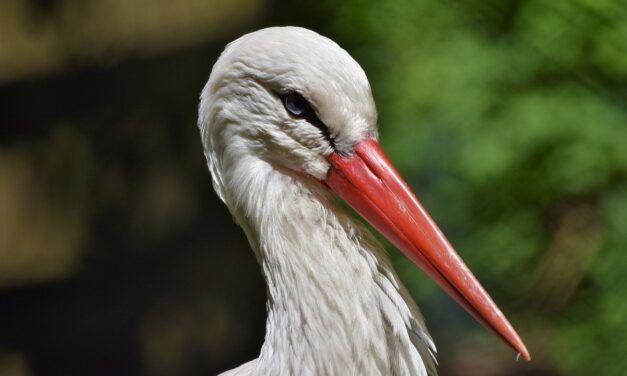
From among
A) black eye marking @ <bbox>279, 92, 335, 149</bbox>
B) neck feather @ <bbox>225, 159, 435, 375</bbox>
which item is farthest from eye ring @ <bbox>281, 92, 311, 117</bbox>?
neck feather @ <bbox>225, 159, 435, 375</bbox>

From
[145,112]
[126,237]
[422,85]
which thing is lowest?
[126,237]

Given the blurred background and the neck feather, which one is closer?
the neck feather

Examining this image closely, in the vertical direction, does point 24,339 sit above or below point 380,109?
below

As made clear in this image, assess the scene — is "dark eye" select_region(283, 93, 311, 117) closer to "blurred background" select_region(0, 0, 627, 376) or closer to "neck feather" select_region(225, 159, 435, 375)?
"neck feather" select_region(225, 159, 435, 375)

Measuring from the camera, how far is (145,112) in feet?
8.97

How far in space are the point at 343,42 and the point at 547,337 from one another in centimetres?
102

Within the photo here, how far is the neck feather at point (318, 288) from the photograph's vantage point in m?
1.61

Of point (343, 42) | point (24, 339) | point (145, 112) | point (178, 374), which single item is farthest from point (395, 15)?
point (24, 339)

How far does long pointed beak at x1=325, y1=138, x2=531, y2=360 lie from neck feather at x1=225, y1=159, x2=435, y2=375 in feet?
0.20

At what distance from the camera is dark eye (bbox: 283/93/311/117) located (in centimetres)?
158

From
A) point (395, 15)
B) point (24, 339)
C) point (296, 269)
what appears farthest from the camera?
point (24, 339)

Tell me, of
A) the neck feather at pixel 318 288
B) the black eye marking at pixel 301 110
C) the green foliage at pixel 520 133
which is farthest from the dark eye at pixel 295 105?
the green foliage at pixel 520 133

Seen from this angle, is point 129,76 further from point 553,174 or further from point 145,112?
point 553,174

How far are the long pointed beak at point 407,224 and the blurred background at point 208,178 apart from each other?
1116 mm
